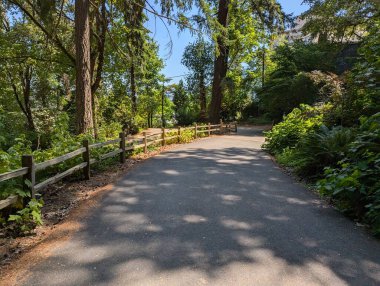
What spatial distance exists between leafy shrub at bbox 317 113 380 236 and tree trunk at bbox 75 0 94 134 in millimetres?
6936

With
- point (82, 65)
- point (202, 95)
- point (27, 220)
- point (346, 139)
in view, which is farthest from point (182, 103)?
point (27, 220)

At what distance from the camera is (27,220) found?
16.0ft

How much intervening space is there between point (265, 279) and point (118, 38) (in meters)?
14.6

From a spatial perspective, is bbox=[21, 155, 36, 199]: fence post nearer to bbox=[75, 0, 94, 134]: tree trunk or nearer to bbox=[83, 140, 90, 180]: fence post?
bbox=[83, 140, 90, 180]: fence post

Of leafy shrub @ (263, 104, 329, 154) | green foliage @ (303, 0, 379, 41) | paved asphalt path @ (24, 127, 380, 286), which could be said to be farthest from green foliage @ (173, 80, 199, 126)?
Answer: paved asphalt path @ (24, 127, 380, 286)

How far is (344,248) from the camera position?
4.17 m

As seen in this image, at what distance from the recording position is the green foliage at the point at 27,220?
4671 millimetres

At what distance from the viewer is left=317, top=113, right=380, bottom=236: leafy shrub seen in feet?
16.1

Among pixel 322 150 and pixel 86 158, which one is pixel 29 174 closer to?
pixel 86 158

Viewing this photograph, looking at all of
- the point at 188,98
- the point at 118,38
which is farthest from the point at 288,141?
the point at 188,98

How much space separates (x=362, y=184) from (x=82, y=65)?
8020 millimetres

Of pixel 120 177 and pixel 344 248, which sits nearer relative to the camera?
pixel 344 248

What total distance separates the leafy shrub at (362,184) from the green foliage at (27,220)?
4.69 meters

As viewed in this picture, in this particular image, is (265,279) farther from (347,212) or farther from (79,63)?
(79,63)
